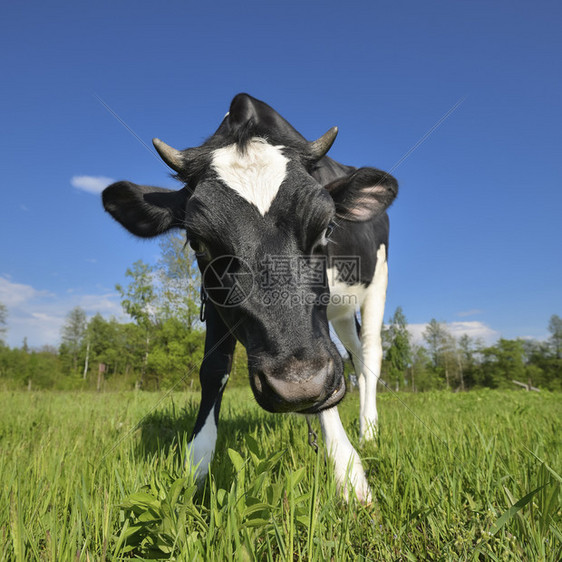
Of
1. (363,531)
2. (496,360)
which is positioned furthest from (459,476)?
(496,360)

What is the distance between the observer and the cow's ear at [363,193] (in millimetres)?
3365

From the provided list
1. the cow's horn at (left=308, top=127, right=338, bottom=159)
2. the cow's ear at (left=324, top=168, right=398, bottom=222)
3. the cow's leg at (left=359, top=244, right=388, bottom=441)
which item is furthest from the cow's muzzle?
the cow's leg at (left=359, top=244, right=388, bottom=441)

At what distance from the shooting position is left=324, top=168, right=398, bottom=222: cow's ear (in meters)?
3.37

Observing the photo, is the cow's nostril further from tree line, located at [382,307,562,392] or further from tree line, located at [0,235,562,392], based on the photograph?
tree line, located at [382,307,562,392]

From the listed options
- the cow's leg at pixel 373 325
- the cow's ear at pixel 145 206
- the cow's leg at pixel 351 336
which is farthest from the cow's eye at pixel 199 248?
the cow's leg at pixel 351 336

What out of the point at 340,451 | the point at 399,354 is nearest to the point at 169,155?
the point at 340,451

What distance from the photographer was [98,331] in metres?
70.9

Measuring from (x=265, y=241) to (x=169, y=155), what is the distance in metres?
1.21

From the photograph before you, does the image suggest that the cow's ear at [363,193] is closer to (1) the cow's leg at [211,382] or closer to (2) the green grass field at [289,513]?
(1) the cow's leg at [211,382]

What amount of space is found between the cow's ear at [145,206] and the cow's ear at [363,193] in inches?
49.3

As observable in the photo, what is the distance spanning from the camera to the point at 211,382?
10.0 feet

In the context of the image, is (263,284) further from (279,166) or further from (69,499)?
(69,499)

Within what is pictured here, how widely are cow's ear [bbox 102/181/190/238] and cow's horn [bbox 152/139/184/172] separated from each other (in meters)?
0.22

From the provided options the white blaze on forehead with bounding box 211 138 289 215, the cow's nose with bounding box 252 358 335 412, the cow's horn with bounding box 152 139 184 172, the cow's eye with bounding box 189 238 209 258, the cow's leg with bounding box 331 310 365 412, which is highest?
the cow's horn with bounding box 152 139 184 172
